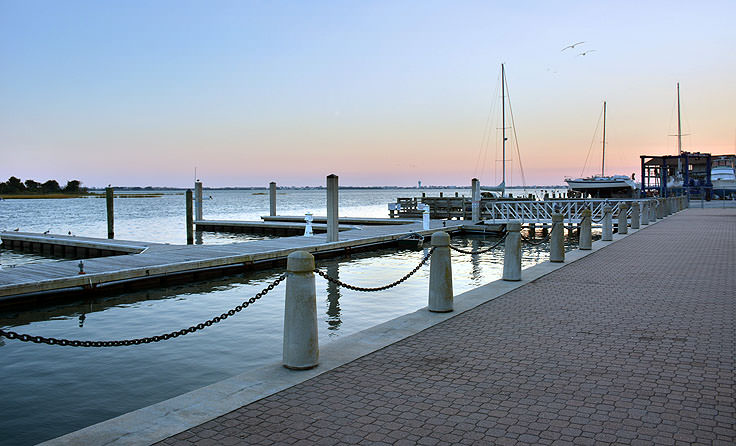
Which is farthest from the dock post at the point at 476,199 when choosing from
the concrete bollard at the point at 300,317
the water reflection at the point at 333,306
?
the concrete bollard at the point at 300,317

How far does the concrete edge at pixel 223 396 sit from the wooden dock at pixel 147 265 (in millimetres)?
9356

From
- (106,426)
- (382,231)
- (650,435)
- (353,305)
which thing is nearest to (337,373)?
(106,426)

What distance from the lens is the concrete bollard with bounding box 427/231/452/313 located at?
26.6 ft

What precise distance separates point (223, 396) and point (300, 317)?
3.69 feet

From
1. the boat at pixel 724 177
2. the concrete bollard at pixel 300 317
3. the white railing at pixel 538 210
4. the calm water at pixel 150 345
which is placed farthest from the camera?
the boat at pixel 724 177

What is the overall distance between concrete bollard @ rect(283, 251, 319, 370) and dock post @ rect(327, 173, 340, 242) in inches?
538

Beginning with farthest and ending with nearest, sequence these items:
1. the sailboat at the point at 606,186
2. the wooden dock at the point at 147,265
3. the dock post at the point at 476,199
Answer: the sailboat at the point at 606,186
the dock post at the point at 476,199
the wooden dock at the point at 147,265

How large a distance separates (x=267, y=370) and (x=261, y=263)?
1292 centimetres

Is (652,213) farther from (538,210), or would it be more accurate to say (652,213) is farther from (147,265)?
(147,265)

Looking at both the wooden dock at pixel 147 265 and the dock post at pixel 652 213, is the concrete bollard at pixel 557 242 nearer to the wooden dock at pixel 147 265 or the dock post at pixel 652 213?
the wooden dock at pixel 147 265

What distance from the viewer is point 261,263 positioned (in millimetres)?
18344

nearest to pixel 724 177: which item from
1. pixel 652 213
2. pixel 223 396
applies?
pixel 652 213

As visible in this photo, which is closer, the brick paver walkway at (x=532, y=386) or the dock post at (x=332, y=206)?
the brick paver walkway at (x=532, y=386)

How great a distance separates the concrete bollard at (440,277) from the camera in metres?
8.10
